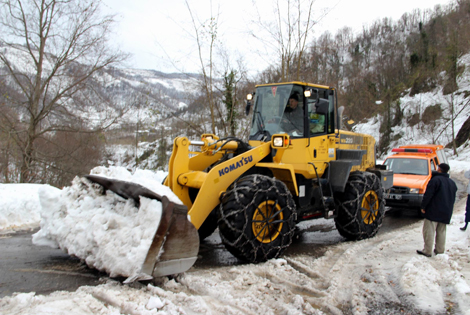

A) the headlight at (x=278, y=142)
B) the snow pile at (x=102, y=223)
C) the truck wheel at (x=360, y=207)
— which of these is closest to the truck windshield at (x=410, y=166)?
the truck wheel at (x=360, y=207)

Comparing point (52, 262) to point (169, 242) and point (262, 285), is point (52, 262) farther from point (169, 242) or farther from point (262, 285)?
point (262, 285)

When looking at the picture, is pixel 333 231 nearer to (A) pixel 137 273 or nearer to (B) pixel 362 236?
(B) pixel 362 236

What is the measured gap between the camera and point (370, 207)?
6805 millimetres

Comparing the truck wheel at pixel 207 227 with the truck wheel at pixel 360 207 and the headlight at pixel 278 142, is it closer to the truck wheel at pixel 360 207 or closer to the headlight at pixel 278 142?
the headlight at pixel 278 142

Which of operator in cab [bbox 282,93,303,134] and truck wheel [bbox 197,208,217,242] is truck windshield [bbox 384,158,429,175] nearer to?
operator in cab [bbox 282,93,303,134]

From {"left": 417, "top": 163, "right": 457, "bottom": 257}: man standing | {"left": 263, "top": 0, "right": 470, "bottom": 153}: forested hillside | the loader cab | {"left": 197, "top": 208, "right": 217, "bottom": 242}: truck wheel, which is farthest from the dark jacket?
{"left": 263, "top": 0, "right": 470, "bottom": 153}: forested hillside

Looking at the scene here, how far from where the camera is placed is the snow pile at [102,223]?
3545 millimetres

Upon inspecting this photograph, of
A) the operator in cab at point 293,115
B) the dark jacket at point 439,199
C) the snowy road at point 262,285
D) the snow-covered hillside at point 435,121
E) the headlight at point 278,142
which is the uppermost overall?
the snow-covered hillside at point 435,121

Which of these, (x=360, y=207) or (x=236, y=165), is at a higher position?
(x=236, y=165)

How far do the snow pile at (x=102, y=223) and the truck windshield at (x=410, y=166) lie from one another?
9341mm

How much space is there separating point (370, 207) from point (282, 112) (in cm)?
268

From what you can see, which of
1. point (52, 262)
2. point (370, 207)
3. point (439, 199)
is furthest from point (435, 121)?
point (52, 262)

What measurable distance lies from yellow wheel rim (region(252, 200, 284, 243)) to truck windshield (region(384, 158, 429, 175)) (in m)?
7.55

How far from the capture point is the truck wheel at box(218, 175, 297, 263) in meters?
4.48
